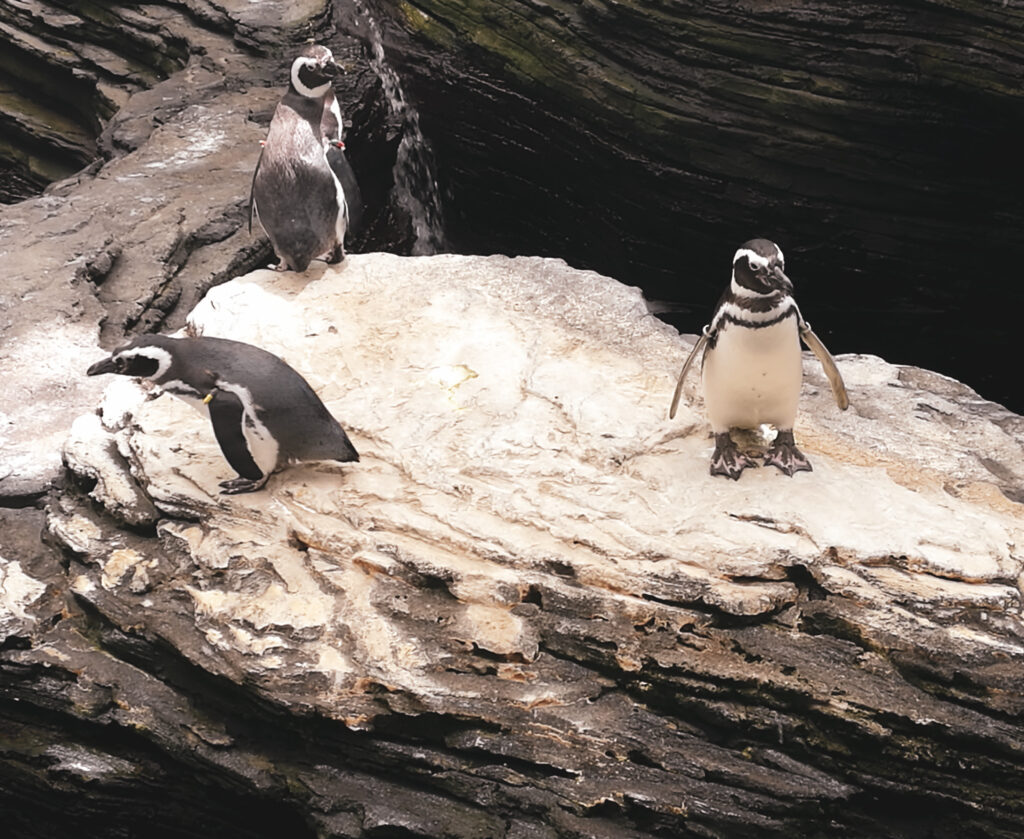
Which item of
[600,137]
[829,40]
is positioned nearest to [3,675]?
[600,137]

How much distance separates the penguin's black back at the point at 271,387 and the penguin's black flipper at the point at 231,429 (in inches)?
1.9

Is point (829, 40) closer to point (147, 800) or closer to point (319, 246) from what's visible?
point (319, 246)

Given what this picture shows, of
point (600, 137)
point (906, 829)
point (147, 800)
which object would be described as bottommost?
point (147, 800)

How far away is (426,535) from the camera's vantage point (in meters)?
3.08

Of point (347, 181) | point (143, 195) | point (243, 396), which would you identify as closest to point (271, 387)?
point (243, 396)

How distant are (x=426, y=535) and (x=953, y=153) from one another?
3.03 m

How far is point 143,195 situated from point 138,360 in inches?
99.9

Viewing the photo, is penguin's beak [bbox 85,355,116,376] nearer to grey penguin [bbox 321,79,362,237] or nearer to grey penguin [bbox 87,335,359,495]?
grey penguin [bbox 87,335,359,495]

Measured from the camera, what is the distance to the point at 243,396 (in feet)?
10.3

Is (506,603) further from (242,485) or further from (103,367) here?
(103,367)

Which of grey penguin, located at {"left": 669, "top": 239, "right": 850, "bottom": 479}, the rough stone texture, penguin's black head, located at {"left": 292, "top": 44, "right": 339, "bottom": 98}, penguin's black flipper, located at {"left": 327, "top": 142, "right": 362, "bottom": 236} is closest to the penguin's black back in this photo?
the rough stone texture

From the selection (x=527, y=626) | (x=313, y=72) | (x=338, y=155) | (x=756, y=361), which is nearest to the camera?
(x=527, y=626)

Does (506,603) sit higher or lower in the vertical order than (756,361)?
lower

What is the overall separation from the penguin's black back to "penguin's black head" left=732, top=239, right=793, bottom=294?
1.16m
